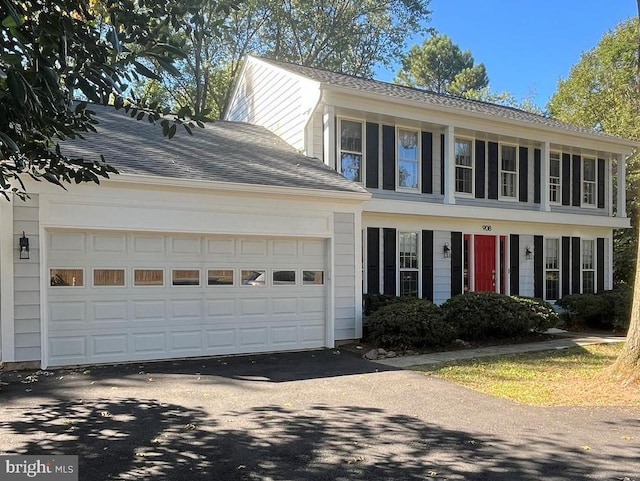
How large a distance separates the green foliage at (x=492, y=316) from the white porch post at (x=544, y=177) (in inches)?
167

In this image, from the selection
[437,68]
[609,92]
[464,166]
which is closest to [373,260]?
[464,166]

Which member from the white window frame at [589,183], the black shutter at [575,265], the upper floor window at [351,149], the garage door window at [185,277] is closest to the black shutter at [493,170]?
the black shutter at [575,265]

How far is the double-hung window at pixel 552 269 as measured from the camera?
15.4m

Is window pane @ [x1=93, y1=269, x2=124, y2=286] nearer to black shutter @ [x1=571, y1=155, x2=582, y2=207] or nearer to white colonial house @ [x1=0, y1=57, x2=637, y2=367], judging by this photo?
white colonial house @ [x1=0, y1=57, x2=637, y2=367]

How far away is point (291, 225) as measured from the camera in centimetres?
1025

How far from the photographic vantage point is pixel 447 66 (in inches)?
1610

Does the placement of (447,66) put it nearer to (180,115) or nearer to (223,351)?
(223,351)

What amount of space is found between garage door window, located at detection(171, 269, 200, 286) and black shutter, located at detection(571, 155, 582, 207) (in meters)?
12.4

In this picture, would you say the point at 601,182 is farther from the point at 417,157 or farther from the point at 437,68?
the point at 437,68

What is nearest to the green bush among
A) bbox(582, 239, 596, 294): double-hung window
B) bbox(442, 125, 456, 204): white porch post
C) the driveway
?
the driveway

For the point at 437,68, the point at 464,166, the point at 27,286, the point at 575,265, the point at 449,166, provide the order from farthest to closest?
the point at 437,68
the point at 575,265
the point at 464,166
the point at 449,166
the point at 27,286

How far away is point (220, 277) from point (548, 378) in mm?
5848

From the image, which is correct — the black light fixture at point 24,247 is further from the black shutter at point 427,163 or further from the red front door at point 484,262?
the red front door at point 484,262

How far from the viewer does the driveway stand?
435cm
